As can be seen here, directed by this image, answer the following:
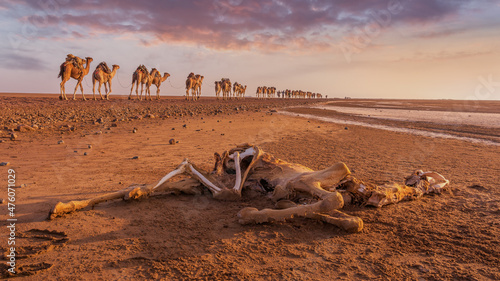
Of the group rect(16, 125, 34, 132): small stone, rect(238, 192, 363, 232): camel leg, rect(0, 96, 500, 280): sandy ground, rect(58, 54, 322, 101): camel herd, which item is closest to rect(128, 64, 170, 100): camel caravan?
rect(58, 54, 322, 101): camel herd

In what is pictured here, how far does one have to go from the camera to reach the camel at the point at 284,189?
358cm

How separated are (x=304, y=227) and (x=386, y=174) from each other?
3.83 meters

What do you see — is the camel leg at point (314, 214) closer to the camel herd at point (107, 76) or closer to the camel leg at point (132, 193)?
the camel leg at point (132, 193)

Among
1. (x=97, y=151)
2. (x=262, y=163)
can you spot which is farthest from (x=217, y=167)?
(x=97, y=151)

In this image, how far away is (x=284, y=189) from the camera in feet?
13.8

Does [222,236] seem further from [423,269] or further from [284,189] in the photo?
[423,269]

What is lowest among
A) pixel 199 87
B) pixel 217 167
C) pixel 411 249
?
pixel 411 249

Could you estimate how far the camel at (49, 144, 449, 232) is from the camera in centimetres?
358

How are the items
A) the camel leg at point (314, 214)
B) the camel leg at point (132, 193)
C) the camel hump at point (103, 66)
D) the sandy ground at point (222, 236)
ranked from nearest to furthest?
the sandy ground at point (222, 236) → the camel leg at point (314, 214) → the camel leg at point (132, 193) → the camel hump at point (103, 66)

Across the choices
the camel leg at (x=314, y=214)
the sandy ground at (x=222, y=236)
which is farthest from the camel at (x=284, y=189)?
the sandy ground at (x=222, y=236)

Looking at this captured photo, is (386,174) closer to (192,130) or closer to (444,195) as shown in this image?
(444,195)

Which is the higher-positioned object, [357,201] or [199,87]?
[199,87]

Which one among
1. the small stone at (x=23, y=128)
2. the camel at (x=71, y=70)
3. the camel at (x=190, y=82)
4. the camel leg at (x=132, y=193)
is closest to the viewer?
the camel leg at (x=132, y=193)

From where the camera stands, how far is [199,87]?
56062 millimetres
